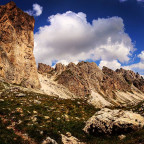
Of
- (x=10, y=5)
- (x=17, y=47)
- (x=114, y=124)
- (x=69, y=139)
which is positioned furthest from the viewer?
(x=10, y=5)

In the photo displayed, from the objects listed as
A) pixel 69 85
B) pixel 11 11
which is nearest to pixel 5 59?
pixel 11 11

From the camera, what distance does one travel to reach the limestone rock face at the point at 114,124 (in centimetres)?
1513

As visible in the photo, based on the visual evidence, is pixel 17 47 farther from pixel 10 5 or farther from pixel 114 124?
pixel 114 124

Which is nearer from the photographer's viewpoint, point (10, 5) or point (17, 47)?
point (17, 47)

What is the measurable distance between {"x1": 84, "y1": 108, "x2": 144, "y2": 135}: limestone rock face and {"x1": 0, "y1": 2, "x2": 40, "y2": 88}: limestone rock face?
73.4 m

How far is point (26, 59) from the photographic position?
9606 centimetres

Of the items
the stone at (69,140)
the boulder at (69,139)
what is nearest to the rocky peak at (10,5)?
the boulder at (69,139)

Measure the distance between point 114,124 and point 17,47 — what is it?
8998cm

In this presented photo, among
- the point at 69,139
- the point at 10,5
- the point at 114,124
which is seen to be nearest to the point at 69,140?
the point at 69,139

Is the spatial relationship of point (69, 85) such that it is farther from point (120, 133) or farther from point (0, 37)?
point (120, 133)

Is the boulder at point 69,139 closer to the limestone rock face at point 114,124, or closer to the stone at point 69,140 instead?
the stone at point 69,140

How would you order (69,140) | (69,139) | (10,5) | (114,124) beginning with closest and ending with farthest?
(69,140)
(69,139)
(114,124)
(10,5)

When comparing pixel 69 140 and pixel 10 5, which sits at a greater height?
pixel 10 5

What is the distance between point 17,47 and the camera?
89125 millimetres
